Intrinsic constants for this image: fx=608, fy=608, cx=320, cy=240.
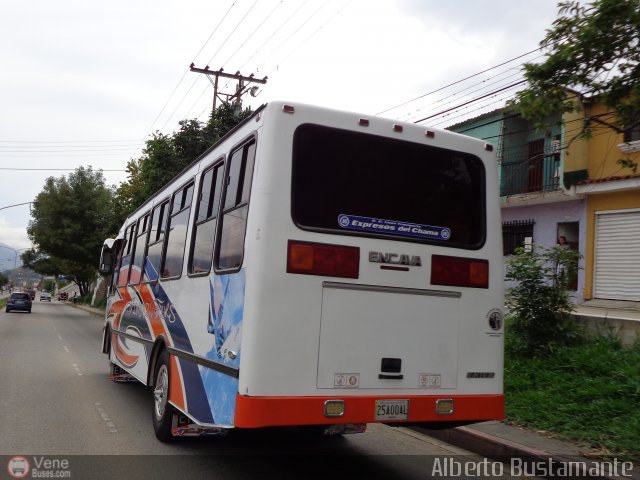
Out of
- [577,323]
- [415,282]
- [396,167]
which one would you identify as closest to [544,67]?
[396,167]

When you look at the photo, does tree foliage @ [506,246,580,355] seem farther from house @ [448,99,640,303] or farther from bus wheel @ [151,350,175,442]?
bus wheel @ [151,350,175,442]

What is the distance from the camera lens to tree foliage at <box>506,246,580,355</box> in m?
8.84

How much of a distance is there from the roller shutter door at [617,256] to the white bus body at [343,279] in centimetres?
997

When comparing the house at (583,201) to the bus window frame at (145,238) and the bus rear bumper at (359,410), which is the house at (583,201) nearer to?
the bus window frame at (145,238)

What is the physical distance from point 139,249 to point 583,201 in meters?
11.4

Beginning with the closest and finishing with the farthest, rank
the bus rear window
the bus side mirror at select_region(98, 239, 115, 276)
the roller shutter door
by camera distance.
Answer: the bus rear window, the bus side mirror at select_region(98, 239, 115, 276), the roller shutter door

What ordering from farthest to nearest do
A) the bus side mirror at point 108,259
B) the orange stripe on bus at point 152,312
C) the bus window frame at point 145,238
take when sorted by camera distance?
the bus side mirror at point 108,259, the bus window frame at point 145,238, the orange stripe on bus at point 152,312

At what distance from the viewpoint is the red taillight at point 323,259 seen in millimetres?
4414

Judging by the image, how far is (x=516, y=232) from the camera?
17.5 metres

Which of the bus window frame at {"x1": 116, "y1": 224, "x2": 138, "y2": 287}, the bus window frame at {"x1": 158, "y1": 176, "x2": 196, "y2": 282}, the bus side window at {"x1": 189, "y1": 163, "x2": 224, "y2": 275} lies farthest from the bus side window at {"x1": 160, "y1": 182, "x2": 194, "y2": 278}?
the bus window frame at {"x1": 116, "y1": 224, "x2": 138, "y2": 287}

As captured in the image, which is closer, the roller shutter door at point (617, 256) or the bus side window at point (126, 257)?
the bus side window at point (126, 257)

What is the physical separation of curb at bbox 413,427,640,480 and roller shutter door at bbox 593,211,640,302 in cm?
859
